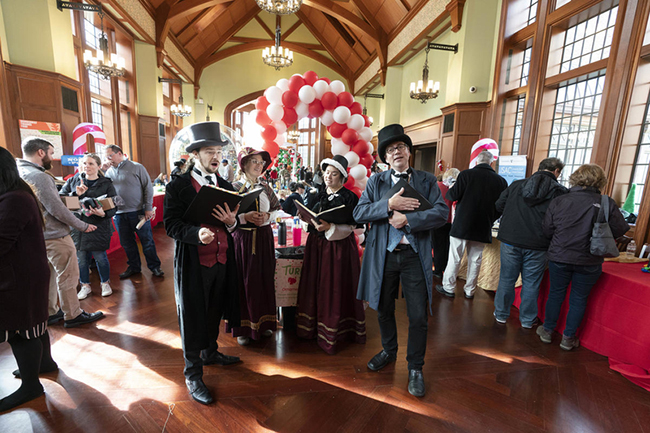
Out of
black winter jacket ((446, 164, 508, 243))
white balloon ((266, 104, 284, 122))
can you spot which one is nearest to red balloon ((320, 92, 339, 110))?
white balloon ((266, 104, 284, 122))

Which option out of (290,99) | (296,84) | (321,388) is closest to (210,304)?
(321,388)

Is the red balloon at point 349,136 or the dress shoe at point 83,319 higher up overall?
the red balloon at point 349,136

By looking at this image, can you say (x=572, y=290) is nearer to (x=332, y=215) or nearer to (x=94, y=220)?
(x=332, y=215)

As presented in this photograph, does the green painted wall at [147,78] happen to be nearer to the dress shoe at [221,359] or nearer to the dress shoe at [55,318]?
the dress shoe at [55,318]

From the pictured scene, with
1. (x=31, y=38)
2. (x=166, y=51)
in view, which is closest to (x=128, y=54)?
(x=166, y=51)

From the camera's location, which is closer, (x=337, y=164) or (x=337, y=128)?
(x=337, y=164)

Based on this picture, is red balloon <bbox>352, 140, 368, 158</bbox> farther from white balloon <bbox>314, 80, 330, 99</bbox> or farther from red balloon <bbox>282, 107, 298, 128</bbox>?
red balloon <bbox>282, 107, 298, 128</bbox>

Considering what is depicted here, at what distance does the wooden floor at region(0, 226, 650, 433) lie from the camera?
1688 millimetres

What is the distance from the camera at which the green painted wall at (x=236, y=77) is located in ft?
44.6

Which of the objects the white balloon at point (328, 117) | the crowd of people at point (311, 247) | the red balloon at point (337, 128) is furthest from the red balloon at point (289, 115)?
the crowd of people at point (311, 247)

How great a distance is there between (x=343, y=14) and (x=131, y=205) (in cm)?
888

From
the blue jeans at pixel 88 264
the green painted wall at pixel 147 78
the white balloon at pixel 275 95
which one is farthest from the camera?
the green painted wall at pixel 147 78

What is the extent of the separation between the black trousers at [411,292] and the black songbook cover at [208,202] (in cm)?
105

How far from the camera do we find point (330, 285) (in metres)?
2.26
